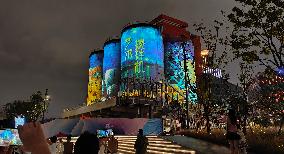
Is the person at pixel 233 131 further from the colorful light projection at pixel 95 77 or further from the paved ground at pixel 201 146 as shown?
the colorful light projection at pixel 95 77

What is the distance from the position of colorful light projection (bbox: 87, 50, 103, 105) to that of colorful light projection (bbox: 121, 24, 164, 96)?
625 inches

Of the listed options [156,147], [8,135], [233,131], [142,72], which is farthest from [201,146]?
[142,72]

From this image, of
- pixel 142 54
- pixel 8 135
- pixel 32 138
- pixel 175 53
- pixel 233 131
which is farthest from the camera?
pixel 175 53

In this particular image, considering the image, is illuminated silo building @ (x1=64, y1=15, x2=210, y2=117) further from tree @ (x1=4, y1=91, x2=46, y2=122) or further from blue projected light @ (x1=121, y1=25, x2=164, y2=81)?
tree @ (x1=4, y1=91, x2=46, y2=122)

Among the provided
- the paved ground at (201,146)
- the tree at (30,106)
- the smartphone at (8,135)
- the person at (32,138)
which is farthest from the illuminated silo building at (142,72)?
the person at (32,138)

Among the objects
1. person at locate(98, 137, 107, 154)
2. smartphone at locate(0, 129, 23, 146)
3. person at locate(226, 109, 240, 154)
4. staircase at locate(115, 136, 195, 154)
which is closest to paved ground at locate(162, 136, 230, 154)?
staircase at locate(115, 136, 195, 154)

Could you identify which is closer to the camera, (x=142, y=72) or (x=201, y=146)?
(x=201, y=146)

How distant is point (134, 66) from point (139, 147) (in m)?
46.3

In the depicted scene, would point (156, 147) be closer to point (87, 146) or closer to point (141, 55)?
point (87, 146)

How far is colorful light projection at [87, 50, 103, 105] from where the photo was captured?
3135 inches

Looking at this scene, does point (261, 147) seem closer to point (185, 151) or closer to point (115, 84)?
point (185, 151)

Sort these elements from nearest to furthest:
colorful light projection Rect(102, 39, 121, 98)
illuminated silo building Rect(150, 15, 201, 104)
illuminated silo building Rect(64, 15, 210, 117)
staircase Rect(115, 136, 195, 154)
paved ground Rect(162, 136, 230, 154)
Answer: paved ground Rect(162, 136, 230, 154)
staircase Rect(115, 136, 195, 154)
illuminated silo building Rect(64, 15, 210, 117)
illuminated silo building Rect(150, 15, 201, 104)
colorful light projection Rect(102, 39, 121, 98)

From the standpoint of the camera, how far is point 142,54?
6228 cm

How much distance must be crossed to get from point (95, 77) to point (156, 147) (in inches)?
2423
